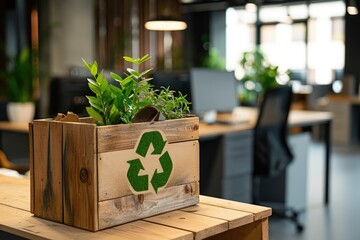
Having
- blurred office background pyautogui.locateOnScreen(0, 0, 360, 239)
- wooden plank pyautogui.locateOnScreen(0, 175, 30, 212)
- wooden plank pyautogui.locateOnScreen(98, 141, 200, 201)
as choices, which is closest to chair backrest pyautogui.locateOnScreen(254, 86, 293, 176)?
blurred office background pyautogui.locateOnScreen(0, 0, 360, 239)

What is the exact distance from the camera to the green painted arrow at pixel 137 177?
169cm

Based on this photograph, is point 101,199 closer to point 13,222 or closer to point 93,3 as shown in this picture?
point 13,222

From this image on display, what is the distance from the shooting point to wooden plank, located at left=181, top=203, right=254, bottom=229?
173cm

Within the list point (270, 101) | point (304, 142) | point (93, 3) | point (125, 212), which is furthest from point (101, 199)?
point (93, 3)

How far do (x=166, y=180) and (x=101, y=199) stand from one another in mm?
245

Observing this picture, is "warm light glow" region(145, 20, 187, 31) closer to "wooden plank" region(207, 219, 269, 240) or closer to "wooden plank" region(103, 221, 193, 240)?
"wooden plank" region(207, 219, 269, 240)

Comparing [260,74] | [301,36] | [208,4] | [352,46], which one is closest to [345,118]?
[352,46]

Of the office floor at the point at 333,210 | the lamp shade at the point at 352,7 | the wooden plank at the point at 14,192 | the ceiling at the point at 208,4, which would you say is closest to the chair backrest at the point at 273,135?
the office floor at the point at 333,210

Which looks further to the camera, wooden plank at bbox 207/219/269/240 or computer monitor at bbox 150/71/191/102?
computer monitor at bbox 150/71/191/102

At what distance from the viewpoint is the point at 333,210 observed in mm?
5629

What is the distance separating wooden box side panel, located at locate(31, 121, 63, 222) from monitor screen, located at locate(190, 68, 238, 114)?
3.53m

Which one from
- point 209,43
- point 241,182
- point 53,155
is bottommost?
point 241,182

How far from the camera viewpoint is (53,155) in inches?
67.6

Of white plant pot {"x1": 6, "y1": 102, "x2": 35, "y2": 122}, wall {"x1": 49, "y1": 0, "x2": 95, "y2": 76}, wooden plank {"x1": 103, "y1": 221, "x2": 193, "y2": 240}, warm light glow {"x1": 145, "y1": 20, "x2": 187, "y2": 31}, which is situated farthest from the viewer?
wall {"x1": 49, "y1": 0, "x2": 95, "y2": 76}
